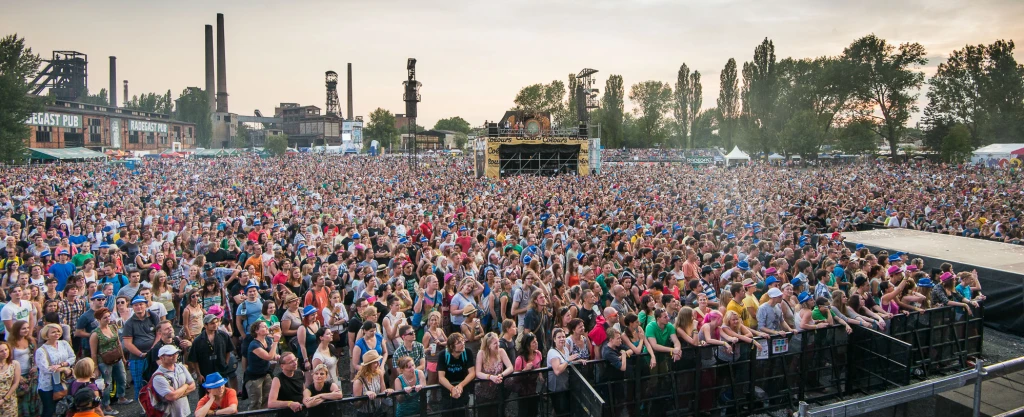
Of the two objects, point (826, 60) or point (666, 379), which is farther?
point (826, 60)

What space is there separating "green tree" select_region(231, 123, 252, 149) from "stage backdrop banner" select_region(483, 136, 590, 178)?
239 ft

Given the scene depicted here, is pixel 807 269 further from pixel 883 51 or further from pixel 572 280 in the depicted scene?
pixel 883 51

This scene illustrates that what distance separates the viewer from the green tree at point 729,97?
210 feet

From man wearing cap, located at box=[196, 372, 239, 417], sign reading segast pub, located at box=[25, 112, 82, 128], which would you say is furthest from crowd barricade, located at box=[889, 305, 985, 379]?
sign reading segast pub, located at box=[25, 112, 82, 128]

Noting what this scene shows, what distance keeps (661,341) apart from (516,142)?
88.7 feet

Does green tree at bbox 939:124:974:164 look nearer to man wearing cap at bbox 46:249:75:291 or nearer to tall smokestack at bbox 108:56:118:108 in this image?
man wearing cap at bbox 46:249:75:291

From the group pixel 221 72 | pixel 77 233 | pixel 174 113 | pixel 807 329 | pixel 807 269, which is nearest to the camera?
pixel 807 329

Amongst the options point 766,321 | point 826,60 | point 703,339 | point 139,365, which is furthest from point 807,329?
point 826,60

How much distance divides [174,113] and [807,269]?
4915 inches

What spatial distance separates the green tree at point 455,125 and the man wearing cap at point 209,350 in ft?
438

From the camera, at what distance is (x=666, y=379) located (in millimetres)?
5668

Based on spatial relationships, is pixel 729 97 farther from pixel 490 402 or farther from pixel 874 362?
pixel 490 402

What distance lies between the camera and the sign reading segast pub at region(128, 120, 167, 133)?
67750mm

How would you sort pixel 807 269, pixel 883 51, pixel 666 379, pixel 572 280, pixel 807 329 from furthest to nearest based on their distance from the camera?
pixel 883 51
pixel 807 269
pixel 572 280
pixel 807 329
pixel 666 379
